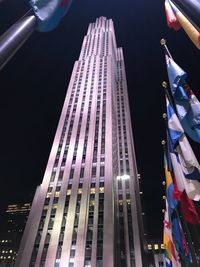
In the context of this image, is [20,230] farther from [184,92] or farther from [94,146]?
[184,92]

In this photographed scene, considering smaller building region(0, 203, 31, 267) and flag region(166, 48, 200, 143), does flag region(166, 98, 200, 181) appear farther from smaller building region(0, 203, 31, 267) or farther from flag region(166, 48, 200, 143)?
smaller building region(0, 203, 31, 267)

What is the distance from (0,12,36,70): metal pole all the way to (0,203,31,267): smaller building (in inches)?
3532

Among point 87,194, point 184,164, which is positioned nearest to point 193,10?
point 184,164

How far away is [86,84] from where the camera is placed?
280 ft

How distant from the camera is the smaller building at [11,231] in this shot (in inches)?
3284

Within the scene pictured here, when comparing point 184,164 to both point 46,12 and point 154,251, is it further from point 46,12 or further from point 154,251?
point 154,251

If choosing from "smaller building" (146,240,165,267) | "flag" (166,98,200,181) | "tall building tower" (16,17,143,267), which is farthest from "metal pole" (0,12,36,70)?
"smaller building" (146,240,165,267)

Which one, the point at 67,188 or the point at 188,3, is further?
the point at 67,188

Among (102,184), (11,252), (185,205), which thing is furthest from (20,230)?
(185,205)

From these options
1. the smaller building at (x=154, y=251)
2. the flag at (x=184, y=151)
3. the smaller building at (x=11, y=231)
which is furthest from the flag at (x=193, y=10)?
the smaller building at (x=11, y=231)

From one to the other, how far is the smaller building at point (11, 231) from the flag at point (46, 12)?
291 feet

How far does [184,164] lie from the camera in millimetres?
10961

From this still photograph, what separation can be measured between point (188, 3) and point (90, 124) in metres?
63.5

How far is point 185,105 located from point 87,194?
42.8 meters
